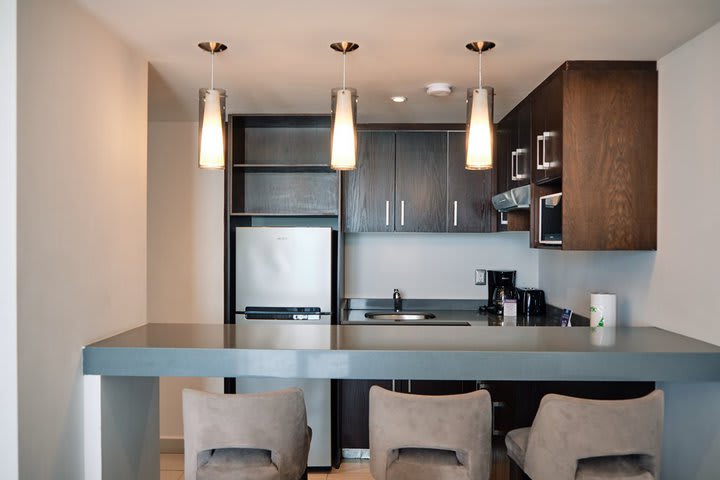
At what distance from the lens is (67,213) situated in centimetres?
204

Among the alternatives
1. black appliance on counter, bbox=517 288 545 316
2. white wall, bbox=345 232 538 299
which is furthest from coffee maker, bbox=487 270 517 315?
black appliance on counter, bbox=517 288 545 316

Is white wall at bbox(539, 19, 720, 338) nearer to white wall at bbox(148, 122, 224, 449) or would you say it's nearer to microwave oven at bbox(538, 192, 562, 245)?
microwave oven at bbox(538, 192, 562, 245)

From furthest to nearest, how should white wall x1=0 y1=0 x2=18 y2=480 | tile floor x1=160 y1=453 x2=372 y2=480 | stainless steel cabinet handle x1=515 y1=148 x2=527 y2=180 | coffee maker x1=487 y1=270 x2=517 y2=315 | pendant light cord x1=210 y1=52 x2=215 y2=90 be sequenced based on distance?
1. coffee maker x1=487 y1=270 x2=517 y2=315
2. tile floor x1=160 y1=453 x2=372 y2=480
3. stainless steel cabinet handle x1=515 y1=148 x2=527 y2=180
4. pendant light cord x1=210 y1=52 x2=215 y2=90
5. white wall x1=0 y1=0 x2=18 y2=480

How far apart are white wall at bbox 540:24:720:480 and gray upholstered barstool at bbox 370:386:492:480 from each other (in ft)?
3.42

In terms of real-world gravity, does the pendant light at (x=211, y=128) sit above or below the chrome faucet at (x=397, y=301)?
above

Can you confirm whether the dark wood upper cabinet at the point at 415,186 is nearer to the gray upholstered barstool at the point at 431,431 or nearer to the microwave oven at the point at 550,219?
the microwave oven at the point at 550,219

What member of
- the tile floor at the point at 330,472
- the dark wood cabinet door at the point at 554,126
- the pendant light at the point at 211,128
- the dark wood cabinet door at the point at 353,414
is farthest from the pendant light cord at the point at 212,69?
the tile floor at the point at 330,472

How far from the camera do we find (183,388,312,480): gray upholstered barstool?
1.93 meters

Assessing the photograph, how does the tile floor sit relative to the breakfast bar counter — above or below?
below

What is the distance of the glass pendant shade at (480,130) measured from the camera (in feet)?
7.72

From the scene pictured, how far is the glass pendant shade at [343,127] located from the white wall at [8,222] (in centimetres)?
115

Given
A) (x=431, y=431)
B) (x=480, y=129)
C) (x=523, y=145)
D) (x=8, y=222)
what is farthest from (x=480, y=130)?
(x=8, y=222)

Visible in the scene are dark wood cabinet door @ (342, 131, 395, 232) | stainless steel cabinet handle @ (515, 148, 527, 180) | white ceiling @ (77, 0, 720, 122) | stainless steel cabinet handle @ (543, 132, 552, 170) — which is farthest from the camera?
dark wood cabinet door @ (342, 131, 395, 232)

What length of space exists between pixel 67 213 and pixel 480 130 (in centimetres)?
163
